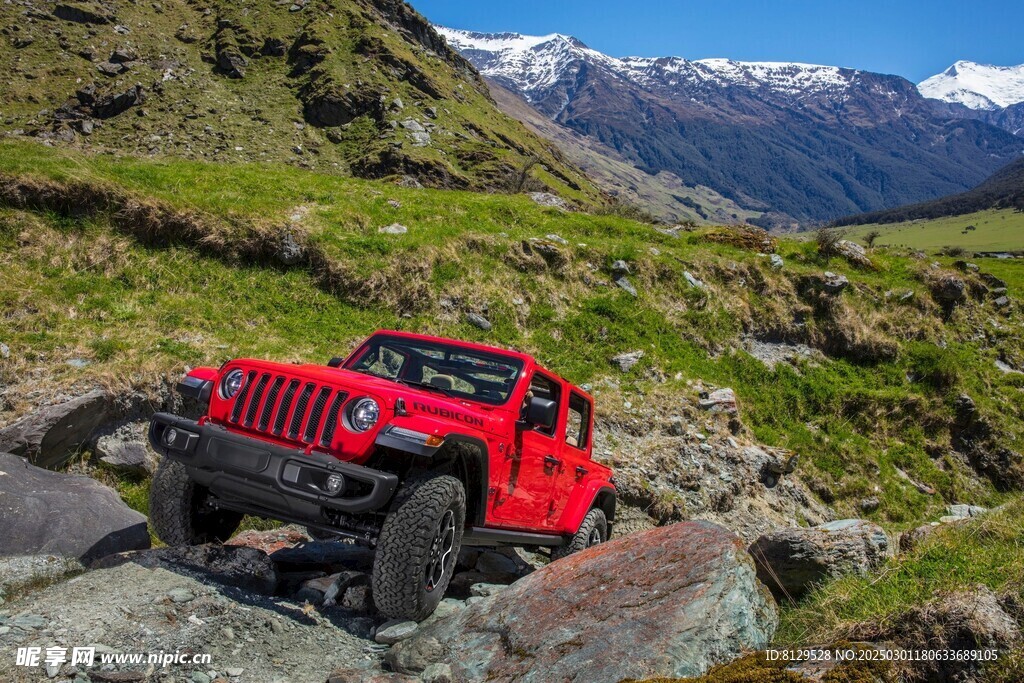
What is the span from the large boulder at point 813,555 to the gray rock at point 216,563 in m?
4.09

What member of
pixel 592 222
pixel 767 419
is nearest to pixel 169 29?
pixel 592 222

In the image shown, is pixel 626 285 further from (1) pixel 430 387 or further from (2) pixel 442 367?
(1) pixel 430 387

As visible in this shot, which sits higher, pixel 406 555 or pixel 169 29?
pixel 169 29

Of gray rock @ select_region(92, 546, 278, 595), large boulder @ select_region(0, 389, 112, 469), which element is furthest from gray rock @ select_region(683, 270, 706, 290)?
gray rock @ select_region(92, 546, 278, 595)

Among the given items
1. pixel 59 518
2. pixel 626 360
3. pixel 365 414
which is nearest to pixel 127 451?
pixel 59 518

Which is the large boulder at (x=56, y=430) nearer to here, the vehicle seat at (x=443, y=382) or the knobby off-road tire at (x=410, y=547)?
the vehicle seat at (x=443, y=382)

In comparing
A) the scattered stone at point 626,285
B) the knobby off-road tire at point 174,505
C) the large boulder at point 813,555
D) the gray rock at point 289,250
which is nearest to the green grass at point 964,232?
the scattered stone at point 626,285

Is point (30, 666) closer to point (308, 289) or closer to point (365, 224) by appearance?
point (308, 289)

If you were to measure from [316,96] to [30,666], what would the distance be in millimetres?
51006

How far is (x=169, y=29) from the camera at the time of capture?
168 ft

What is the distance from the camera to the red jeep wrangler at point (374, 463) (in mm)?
4816

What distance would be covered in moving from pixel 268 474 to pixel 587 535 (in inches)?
→ 156

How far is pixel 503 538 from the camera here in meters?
6.24

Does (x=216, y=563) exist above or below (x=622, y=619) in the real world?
below
